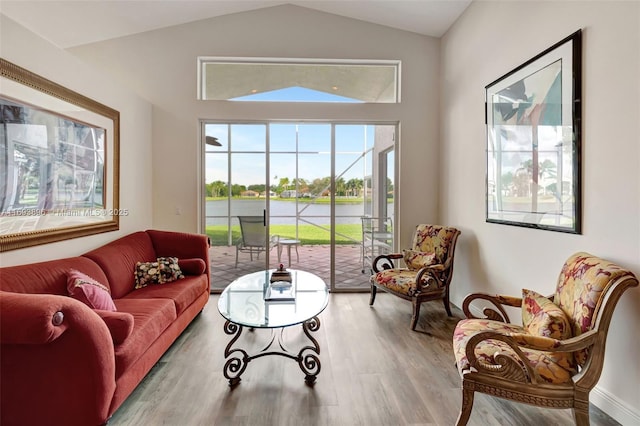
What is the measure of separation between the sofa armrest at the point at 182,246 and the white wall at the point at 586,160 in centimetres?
303

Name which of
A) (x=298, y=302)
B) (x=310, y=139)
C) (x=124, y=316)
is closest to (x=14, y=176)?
(x=124, y=316)

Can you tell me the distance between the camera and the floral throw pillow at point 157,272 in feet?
9.78

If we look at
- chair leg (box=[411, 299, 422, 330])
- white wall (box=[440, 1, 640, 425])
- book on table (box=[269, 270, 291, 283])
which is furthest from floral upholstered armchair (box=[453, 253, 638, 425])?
book on table (box=[269, 270, 291, 283])

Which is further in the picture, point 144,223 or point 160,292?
point 144,223

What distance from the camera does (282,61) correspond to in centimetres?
418

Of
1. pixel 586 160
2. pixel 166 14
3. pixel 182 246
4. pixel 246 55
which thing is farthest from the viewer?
pixel 246 55

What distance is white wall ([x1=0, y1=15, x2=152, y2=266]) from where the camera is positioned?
2.16m

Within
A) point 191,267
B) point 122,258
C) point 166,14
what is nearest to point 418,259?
point 191,267

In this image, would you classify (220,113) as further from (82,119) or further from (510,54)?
(510,54)

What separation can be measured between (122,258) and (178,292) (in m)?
0.71

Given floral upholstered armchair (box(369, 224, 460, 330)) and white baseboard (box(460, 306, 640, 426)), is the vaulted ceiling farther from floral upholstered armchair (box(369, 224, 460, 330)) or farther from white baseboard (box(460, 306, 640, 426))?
white baseboard (box(460, 306, 640, 426))

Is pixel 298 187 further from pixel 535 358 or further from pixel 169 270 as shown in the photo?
pixel 535 358

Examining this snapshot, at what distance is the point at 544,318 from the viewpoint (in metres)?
1.74

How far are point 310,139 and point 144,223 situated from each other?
2.48 metres
